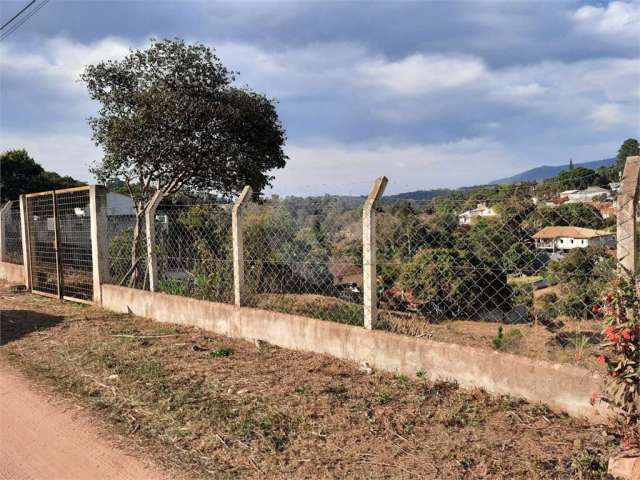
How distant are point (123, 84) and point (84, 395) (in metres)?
7.20

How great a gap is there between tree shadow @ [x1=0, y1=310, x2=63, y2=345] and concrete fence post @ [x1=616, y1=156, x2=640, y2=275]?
6506mm

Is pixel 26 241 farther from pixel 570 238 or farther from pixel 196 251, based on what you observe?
pixel 570 238

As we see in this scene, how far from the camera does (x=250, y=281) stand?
620 centimetres

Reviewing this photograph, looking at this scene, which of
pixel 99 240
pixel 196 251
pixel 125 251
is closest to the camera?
pixel 196 251

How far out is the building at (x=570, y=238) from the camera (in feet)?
11.5

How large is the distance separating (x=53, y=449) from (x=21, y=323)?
469 cm

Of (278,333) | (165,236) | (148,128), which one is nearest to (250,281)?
(278,333)

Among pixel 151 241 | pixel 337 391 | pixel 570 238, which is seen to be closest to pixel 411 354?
pixel 337 391

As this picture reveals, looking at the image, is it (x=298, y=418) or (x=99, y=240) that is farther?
(x=99, y=240)

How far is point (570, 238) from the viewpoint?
3.63 m

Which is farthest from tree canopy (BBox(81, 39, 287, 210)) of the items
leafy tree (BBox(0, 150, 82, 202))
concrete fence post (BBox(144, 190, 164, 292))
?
leafy tree (BBox(0, 150, 82, 202))

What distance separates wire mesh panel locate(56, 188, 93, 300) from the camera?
28.7 ft

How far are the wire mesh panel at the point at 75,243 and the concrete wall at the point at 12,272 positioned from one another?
8.57 feet

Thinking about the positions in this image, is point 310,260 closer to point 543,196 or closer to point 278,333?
point 278,333
